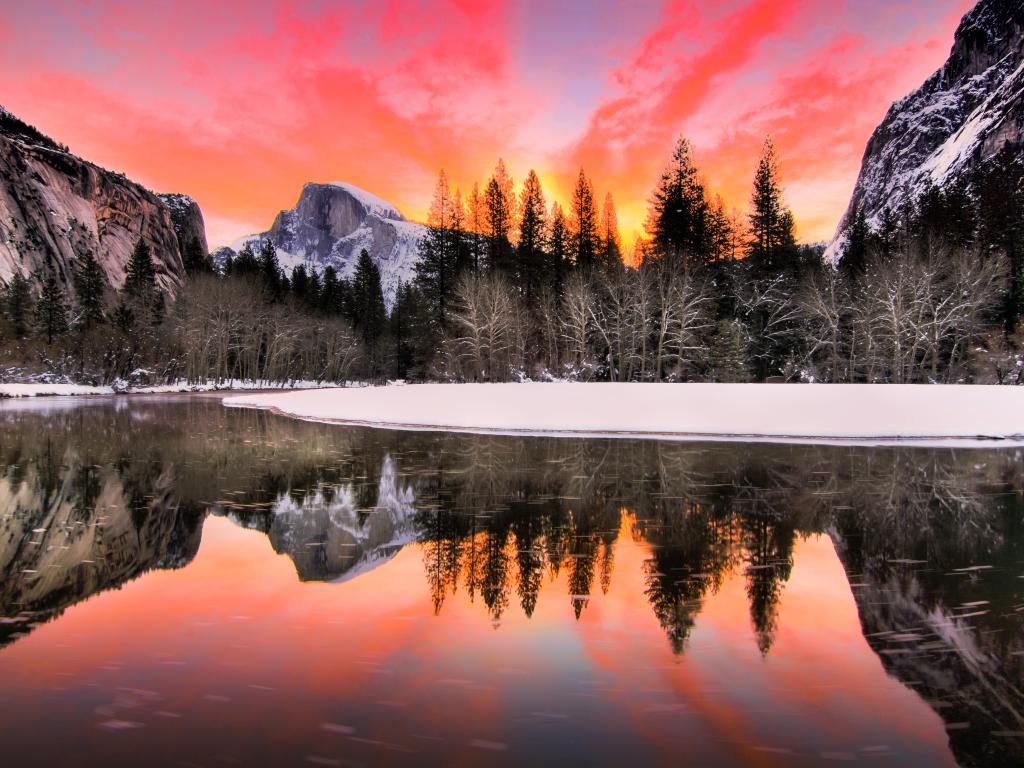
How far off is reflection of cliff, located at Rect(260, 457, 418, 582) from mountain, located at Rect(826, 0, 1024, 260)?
93.7 meters

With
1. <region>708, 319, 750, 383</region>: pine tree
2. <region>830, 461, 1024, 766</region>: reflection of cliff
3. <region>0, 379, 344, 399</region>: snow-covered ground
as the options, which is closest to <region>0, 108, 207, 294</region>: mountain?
<region>0, 379, 344, 399</region>: snow-covered ground

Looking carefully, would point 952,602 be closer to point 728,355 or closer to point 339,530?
point 339,530

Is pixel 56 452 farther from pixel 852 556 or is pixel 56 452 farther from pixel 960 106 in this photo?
pixel 960 106

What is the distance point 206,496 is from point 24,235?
121m

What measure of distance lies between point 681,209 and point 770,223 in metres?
7.53

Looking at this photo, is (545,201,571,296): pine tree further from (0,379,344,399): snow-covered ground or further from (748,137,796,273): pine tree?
(0,379,344,399): snow-covered ground

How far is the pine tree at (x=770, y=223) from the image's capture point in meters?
46.7

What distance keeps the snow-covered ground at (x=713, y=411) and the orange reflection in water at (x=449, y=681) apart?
13325 millimetres

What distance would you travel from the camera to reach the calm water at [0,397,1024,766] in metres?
2.87

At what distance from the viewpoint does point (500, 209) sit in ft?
177

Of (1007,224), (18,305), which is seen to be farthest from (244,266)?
(1007,224)

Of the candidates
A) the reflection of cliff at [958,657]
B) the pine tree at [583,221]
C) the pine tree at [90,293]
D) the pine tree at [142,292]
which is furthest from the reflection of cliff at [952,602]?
the pine tree at [90,293]

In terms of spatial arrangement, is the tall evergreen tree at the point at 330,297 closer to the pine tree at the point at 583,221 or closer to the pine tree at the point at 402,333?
the pine tree at the point at 402,333

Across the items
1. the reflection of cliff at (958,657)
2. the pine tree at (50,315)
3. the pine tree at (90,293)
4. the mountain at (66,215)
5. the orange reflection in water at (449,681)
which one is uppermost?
the mountain at (66,215)
